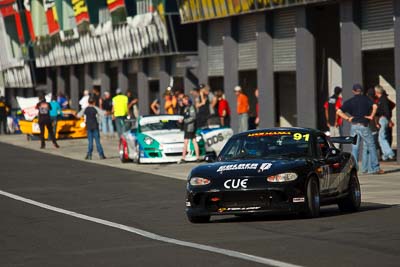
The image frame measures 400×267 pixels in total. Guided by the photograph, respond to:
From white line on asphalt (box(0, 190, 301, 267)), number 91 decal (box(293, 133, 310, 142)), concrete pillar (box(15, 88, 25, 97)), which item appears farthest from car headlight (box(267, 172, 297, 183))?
concrete pillar (box(15, 88, 25, 97))

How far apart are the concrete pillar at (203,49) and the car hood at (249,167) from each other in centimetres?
2546

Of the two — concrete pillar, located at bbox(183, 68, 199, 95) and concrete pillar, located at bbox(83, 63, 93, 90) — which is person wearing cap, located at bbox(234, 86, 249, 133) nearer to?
concrete pillar, located at bbox(183, 68, 199, 95)

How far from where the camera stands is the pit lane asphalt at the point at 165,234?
11461mm

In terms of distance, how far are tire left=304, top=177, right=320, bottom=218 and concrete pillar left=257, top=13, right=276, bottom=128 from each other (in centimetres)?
1986

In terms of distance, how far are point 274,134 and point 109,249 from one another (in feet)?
15.0

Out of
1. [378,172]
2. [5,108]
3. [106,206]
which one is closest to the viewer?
[106,206]

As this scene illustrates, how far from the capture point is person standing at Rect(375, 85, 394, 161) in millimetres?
27969

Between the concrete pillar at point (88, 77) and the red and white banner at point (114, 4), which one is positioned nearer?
the red and white banner at point (114, 4)

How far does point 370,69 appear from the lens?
32906 millimetres

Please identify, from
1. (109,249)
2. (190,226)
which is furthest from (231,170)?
(109,249)

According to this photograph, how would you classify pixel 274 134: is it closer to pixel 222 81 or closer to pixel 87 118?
pixel 87 118

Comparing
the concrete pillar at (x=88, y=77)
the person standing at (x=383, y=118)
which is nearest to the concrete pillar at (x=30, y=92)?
the concrete pillar at (x=88, y=77)

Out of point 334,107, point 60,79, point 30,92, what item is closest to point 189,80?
point 334,107

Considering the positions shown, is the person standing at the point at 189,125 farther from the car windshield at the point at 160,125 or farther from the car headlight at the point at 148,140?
the car windshield at the point at 160,125
